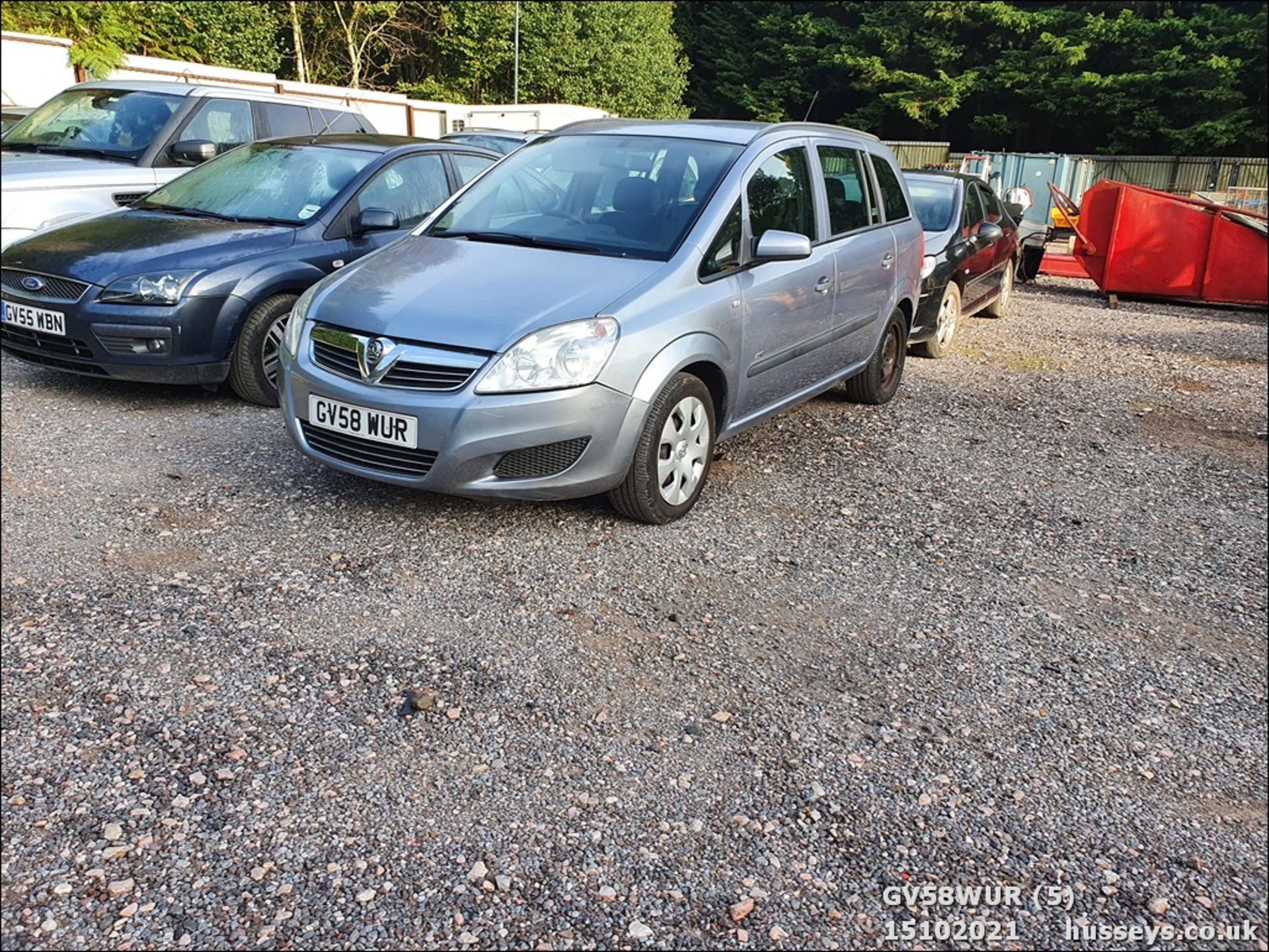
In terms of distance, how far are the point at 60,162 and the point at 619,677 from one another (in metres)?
6.57

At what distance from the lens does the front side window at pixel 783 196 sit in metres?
5.03

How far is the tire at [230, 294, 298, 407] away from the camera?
5.99 meters

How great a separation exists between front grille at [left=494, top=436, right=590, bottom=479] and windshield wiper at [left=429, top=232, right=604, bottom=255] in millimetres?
1015

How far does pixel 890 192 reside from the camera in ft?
21.9

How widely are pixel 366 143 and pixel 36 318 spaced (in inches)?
99.9

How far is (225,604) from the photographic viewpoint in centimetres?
369

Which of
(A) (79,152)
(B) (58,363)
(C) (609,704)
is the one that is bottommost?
(C) (609,704)

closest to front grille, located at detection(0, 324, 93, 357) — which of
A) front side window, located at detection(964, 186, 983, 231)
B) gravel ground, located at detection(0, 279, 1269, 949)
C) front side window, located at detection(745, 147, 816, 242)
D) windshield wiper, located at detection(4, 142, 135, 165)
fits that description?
gravel ground, located at detection(0, 279, 1269, 949)

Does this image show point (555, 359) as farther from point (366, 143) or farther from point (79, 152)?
point (79, 152)

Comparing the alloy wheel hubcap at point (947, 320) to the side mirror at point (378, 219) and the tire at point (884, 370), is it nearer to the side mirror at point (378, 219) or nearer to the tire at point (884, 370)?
the tire at point (884, 370)

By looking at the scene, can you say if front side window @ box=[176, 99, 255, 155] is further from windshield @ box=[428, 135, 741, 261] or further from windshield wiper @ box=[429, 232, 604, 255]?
windshield wiper @ box=[429, 232, 604, 255]

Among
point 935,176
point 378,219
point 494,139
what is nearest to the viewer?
point 378,219

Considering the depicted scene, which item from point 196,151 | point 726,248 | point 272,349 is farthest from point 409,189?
point 726,248

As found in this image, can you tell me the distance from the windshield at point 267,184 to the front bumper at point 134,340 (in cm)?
102
